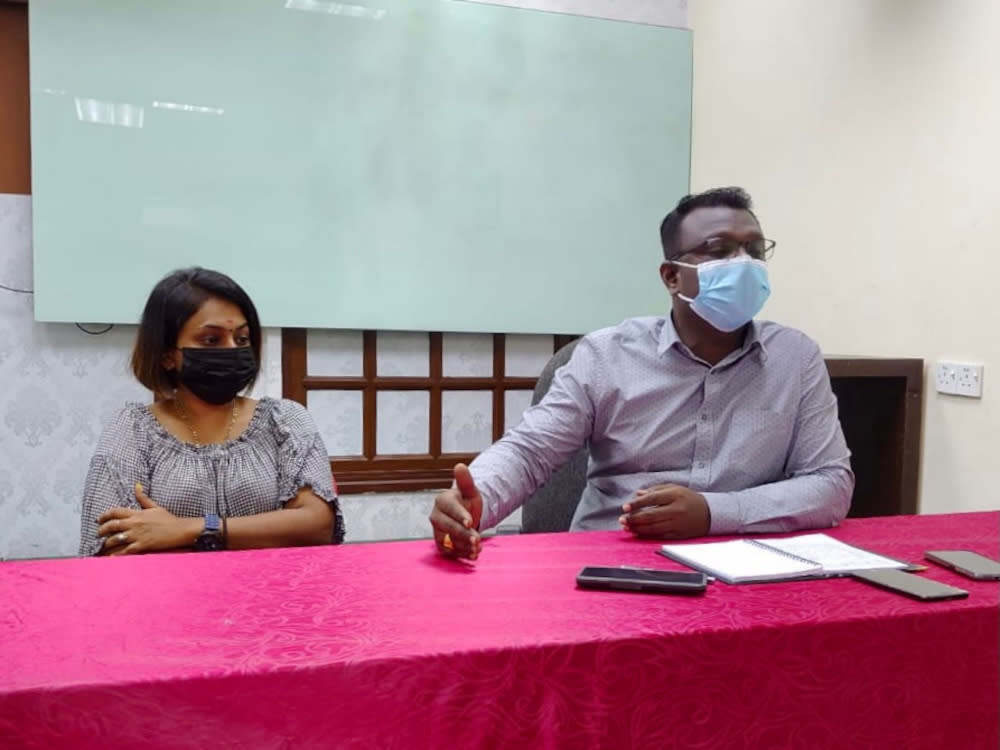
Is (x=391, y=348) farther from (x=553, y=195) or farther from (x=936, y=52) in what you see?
(x=936, y=52)

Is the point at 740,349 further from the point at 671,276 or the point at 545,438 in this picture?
the point at 545,438

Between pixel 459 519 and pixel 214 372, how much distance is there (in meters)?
0.82

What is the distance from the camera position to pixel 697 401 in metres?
1.56

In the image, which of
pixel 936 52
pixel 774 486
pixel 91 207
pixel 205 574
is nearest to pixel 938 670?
pixel 774 486

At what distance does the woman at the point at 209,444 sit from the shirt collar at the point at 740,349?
776 mm

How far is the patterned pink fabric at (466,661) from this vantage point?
Result: 2.24 feet

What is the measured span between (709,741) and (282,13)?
10.1ft

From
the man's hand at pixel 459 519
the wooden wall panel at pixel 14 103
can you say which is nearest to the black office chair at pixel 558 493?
the man's hand at pixel 459 519

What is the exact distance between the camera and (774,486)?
1.37 m

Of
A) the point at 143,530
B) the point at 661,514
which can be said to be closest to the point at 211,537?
the point at 143,530

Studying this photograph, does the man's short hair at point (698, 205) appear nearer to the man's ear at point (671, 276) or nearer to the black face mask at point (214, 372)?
the man's ear at point (671, 276)

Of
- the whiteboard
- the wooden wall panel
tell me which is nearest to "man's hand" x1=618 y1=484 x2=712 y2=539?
the whiteboard

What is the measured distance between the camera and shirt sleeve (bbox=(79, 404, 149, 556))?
153cm

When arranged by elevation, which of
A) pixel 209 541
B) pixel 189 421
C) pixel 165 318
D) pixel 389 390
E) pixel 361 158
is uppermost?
pixel 361 158
